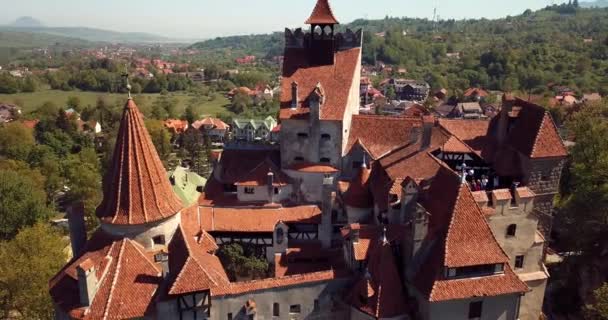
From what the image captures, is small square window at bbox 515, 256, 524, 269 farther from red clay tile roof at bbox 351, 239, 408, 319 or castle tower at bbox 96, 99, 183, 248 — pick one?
castle tower at bbox 96, 99, 183, 248

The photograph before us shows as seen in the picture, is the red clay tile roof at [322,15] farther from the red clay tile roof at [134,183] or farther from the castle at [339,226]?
the red clay tile roof at [134,183]

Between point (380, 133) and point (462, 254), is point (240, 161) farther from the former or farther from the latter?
point (462, 254)

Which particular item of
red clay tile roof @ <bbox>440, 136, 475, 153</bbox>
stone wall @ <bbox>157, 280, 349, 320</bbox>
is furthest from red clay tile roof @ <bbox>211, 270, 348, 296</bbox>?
red clay tile roof @ <bbox>440, 136, 475, 153</bbox>

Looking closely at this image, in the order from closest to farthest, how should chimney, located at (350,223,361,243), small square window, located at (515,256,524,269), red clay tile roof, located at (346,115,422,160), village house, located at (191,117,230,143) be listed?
1. chimney, located at (350,223,361,243)
2. small square window, located at (515,256,524,269)
3. red clay tile roof, located at (346,115,422,160)
4. village house, located at (191,117,230,143)

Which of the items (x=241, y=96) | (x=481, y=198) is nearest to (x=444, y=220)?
(x=481, y=198)

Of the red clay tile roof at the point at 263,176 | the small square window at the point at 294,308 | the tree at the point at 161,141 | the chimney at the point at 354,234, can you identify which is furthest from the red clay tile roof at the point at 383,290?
the tree at the point at 161,141
